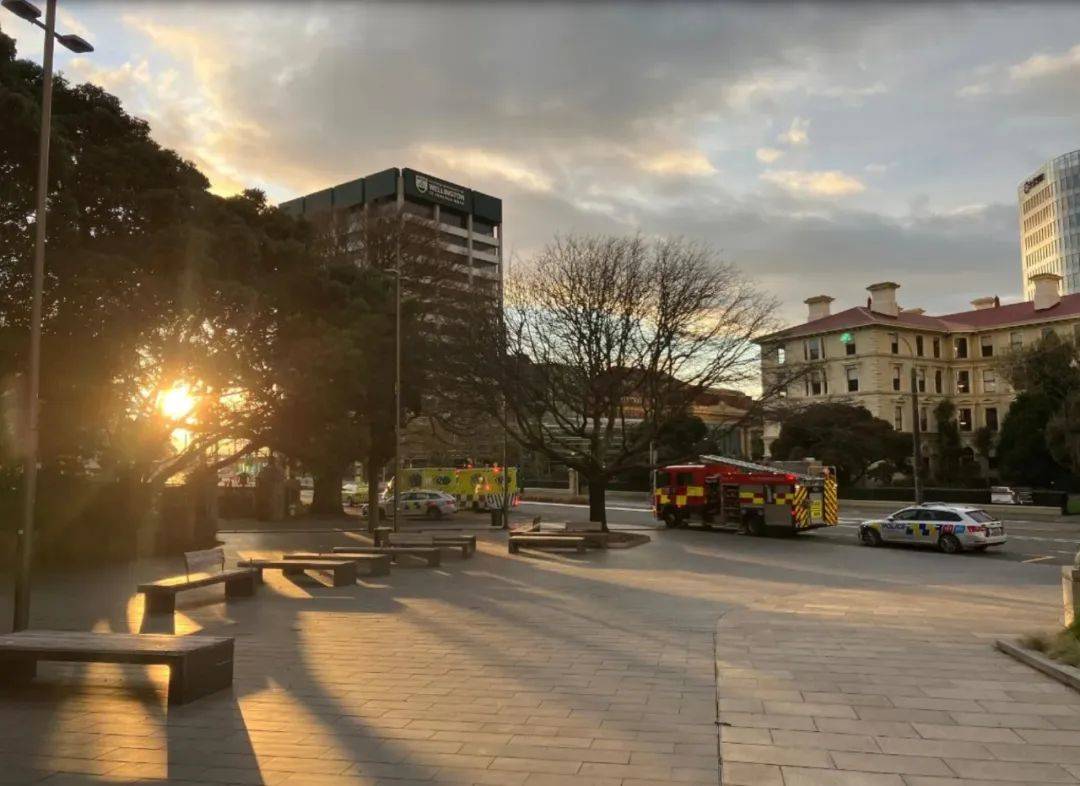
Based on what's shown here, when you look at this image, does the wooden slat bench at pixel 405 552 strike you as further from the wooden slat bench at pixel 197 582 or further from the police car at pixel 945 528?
the police car at pixel 945 528

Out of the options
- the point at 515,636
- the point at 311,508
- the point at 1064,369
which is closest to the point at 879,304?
the point at 1064,369

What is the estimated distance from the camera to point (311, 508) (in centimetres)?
4216

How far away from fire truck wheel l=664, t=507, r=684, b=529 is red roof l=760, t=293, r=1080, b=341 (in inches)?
1814

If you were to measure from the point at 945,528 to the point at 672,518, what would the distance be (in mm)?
11647

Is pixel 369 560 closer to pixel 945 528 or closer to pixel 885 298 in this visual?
pixel 945 528

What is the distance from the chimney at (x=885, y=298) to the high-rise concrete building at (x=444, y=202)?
39.0m

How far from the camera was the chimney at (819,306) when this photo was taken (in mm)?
82750

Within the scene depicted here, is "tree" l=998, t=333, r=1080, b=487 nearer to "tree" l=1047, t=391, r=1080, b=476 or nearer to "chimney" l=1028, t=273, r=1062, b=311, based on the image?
"tree" l=1047, t=391, r=1080, b=476

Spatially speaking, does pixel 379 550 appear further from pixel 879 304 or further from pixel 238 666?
pixel 879 304

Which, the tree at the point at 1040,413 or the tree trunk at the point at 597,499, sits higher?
the tree at the point at 1040,413

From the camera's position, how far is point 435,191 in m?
101

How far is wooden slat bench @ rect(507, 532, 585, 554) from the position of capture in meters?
22.5

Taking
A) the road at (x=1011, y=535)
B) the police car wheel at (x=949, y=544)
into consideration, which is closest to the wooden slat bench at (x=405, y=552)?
the road at (x=1011, y=535)

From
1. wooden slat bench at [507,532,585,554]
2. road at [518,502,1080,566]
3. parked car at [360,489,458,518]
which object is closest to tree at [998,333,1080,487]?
road at [518,502,1080,566]
